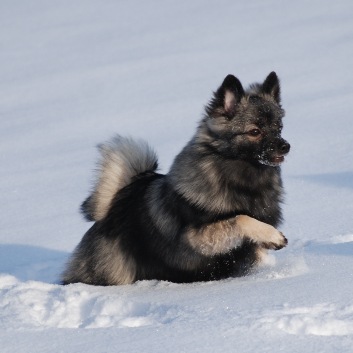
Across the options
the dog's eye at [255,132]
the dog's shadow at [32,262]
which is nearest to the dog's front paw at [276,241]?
the dog's eye at [255,132]

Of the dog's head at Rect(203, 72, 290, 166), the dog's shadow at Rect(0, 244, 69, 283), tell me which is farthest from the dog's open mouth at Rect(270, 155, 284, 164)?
the dog's shadow at Rect(0, 244, 69, 283)

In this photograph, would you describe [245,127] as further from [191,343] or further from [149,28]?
[149,28]

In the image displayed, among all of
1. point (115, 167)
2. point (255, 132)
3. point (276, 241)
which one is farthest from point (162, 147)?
point (276, 241)

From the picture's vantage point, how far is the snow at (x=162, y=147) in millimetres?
3514

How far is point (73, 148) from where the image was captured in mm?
9883

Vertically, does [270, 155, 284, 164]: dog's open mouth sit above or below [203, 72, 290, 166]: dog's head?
below

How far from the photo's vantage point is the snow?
138 inches

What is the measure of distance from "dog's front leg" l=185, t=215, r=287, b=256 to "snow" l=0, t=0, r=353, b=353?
21cm

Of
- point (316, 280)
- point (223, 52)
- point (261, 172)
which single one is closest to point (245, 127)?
point (261, 172)

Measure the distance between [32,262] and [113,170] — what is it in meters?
1.42

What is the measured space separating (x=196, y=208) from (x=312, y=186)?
2.74 meters

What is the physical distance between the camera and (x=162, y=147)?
9.33 metres

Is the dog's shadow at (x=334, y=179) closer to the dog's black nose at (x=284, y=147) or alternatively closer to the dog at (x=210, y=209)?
the dog at (x=210, y=209)

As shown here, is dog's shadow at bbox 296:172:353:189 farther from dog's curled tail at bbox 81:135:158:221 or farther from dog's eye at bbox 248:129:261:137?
dog's eye at bbox 248:129:261:137
